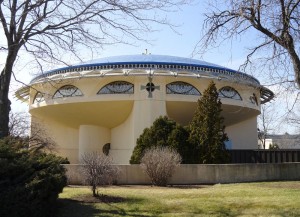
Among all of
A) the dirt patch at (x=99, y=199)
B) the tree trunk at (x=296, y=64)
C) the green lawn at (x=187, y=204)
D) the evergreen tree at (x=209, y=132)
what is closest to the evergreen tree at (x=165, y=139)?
the evergreen tree at (x=209, y=132)

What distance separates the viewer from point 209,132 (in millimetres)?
22203

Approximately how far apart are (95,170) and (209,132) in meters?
10.9

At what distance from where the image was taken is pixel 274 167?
62.0 ft

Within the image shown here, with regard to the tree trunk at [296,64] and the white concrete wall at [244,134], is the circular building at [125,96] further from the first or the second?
the tree trunk at [296,64]

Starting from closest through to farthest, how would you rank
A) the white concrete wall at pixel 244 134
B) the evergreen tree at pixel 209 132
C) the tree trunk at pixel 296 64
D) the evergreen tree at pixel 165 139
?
the tree trunk at pixel 296 64
the evergreen tree at pixel 209 132
the evergreen tree at pixel 165 139
the white concrete wall at pixel 244 134

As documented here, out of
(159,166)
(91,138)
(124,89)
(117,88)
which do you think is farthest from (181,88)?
(159,166)

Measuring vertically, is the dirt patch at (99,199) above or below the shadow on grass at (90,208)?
above

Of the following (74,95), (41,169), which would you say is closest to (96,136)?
(74,95)

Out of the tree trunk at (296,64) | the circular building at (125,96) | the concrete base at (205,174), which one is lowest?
the concrete base at (205,174)

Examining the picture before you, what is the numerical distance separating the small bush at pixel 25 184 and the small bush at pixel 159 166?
5.59 metres

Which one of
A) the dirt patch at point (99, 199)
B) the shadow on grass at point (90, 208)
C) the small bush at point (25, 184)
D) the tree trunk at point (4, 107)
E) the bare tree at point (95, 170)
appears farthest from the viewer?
the bare tree at point (95, 170)

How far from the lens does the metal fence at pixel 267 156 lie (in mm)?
28562

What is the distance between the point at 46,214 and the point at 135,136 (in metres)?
22.6

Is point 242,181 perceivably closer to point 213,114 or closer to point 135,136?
point 213,114
